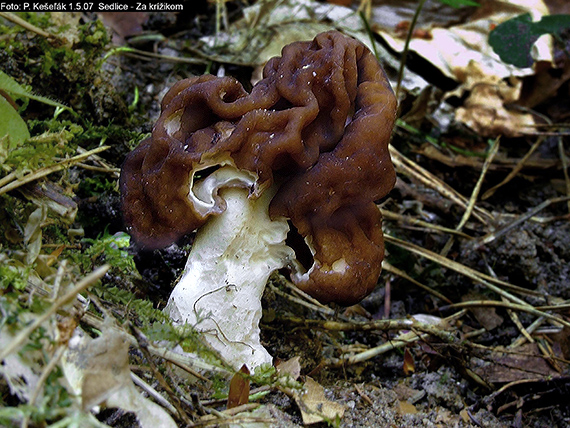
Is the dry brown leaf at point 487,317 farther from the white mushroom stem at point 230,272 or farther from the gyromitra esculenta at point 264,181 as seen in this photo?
the white mushroom stem at point 230,272

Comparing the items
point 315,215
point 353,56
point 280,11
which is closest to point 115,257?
point 315,215

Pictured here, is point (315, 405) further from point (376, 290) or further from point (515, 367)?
point (376, 290)

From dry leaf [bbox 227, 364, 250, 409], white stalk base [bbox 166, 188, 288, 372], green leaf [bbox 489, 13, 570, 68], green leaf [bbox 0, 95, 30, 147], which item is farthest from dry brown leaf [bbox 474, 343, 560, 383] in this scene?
green leaf [bbox 0, 95, 30, 147]

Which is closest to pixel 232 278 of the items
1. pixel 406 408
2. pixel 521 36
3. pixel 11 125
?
pixel 406 408

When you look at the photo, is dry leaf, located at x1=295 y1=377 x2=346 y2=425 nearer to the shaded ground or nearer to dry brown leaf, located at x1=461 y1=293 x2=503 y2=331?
the shaded ground

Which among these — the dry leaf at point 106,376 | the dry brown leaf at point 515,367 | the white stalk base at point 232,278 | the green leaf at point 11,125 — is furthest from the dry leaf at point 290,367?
the green leaf at point 11,125
